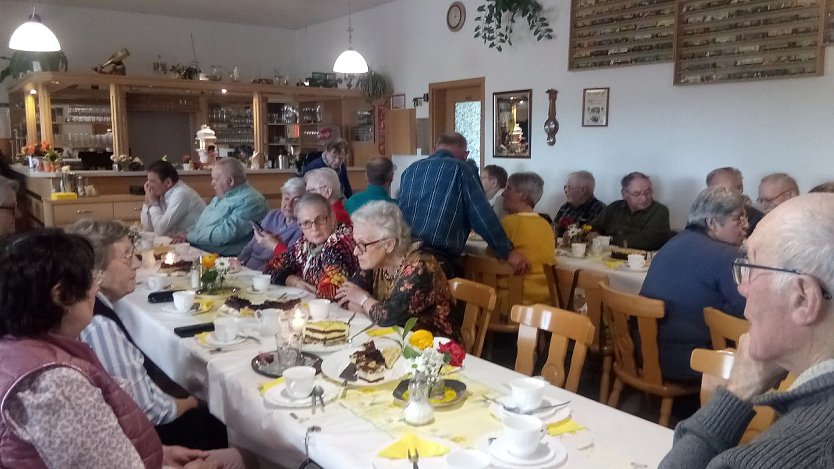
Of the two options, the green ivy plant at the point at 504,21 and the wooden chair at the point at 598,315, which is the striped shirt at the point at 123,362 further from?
the green ivy plant at the point at 504,21

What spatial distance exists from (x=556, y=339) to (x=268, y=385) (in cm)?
99

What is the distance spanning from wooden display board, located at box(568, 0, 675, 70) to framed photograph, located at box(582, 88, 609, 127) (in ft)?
0.75

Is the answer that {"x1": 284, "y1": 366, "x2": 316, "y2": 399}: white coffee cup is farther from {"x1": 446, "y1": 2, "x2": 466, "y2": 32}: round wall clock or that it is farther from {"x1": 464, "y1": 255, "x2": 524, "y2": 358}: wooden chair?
{"x1": 446, "y1": 2, "x2": 466, "y2": 32}: round wall clock

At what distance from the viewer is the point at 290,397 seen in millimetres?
1783

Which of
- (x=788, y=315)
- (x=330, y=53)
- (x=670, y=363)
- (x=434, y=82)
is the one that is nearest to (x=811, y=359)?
(x=788, y=315)

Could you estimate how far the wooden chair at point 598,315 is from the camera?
320 cm

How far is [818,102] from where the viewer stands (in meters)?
4.43

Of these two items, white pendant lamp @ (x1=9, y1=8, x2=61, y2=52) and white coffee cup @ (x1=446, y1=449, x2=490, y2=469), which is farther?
white pendant lamp @ (x1=9, y1=8, x2=61, y2=52)

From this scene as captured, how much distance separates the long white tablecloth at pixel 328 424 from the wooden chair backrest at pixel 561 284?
4.41 feet

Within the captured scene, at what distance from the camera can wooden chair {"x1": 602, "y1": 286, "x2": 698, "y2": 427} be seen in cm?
276

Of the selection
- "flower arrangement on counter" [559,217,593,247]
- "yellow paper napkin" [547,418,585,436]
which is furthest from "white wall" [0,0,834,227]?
"yellow paper napkin" [547,418,585,436]

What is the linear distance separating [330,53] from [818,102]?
6650 millimetres

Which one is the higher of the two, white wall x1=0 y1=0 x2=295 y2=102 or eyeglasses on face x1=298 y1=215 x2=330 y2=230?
white wall x1=0 y1=0 x2=295 y2=102

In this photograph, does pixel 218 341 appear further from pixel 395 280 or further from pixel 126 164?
pixel 126 164
